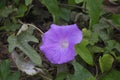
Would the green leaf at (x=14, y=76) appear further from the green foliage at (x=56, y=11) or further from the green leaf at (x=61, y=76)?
the green foliage at (x=56, y=11)

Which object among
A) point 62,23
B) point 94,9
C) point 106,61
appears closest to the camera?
point 106,61

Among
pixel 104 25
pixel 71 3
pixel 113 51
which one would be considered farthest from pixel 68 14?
pixel 113 51

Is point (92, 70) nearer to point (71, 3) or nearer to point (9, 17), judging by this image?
point (71, 3)

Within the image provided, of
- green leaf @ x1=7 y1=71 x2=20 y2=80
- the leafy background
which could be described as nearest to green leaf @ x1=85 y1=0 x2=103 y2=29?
the leafy background

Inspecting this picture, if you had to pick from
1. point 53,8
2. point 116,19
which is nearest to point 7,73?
point 53,8

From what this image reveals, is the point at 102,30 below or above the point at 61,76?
above

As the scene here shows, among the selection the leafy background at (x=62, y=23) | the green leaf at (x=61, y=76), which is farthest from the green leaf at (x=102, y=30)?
the green leaf at (x=61, y=76)

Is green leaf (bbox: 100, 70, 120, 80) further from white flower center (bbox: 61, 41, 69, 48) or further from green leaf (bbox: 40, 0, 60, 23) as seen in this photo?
green leaf (bbox: 40, 0, 60, 23)

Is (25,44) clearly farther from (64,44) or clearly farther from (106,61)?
(106,61)
